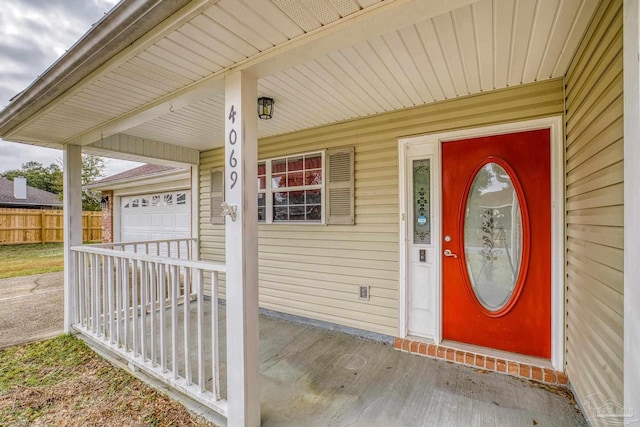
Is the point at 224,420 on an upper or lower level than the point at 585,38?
lower

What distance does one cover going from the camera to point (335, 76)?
2.24 m

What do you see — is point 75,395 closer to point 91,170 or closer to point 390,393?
point 390,393

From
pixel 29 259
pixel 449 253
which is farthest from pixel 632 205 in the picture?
pixel 29 259

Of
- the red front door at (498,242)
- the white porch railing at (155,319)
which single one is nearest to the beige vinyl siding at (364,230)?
the red front door at (498,242)

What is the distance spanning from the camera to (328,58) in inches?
77.9

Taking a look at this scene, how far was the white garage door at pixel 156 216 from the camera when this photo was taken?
6.00 metres

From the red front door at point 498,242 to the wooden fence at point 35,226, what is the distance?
14213mm

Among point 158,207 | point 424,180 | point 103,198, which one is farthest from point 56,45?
point 424,180

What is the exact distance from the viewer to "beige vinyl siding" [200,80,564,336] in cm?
255

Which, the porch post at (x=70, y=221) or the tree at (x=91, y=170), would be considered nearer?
the porch post at (x=70, y=221)

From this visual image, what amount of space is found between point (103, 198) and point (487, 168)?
1014cm

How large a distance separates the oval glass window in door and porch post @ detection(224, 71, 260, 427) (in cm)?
211

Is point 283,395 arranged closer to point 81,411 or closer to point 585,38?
point 81,411

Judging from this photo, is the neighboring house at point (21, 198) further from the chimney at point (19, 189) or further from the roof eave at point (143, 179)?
the roof eave at point (143, 179)
